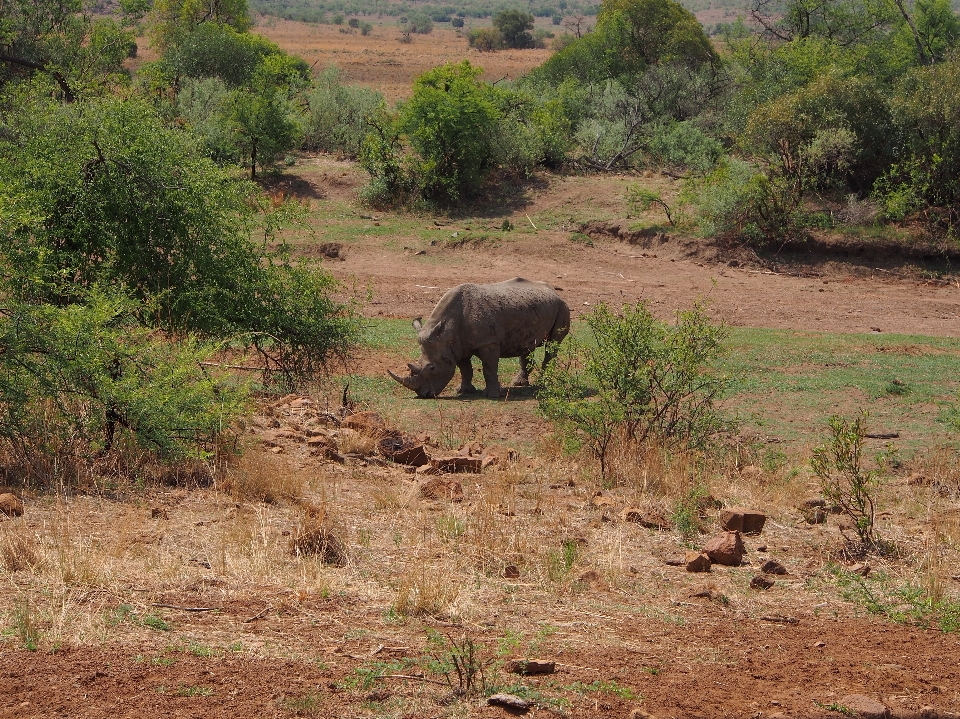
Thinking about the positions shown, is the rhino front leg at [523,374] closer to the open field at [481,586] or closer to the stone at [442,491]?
the open field at [481,586]

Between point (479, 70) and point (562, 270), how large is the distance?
8362 mm

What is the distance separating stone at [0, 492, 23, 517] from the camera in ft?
25.3

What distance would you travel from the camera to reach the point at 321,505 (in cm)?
827

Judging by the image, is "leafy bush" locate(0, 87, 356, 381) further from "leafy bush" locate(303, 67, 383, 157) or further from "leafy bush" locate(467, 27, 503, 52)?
"leafy bush" locate(467, 27, 503, 52)

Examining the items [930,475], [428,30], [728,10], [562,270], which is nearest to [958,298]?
[562,270]

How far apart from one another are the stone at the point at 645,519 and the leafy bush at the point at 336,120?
24035 millimetres

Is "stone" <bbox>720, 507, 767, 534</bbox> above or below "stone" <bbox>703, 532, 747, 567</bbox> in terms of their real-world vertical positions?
below

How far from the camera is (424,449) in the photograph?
11.3 metres

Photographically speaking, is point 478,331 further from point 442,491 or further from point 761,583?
point 761,583

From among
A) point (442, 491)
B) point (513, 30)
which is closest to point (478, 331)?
point (442, 491)

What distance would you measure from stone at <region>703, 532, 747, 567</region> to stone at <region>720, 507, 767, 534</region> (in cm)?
73

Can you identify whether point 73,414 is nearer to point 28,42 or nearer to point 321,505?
point 321,505

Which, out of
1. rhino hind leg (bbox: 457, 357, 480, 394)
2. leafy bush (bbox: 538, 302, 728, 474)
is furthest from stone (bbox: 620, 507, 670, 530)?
rhino hind leg (bbox: 457, 357, 480, 394)

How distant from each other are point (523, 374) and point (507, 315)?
3.55ft
